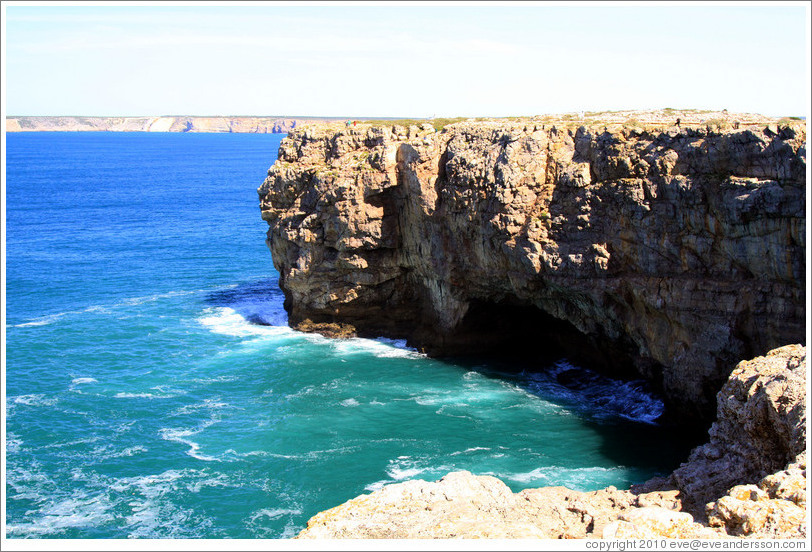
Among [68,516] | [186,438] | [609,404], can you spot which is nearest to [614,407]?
[609,404]

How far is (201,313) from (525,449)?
36.8 meters

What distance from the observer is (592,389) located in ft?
177

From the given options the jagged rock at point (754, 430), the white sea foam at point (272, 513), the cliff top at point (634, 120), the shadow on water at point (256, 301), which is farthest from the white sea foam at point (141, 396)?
the jagged rock at point (754, 430)

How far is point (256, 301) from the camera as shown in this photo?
7588 centimetres

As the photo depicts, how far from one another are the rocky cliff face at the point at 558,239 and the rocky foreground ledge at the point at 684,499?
11.1m

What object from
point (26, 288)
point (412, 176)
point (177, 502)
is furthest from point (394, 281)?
point (26, 288)

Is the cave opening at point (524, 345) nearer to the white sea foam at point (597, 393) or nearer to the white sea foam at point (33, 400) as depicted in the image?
the white sea foam at point (597, 393)

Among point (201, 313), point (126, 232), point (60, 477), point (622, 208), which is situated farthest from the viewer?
point (126, 232)

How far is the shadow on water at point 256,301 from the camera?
70562mm

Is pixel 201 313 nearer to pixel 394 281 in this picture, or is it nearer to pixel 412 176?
pixel 394 281

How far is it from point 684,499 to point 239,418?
28579mm

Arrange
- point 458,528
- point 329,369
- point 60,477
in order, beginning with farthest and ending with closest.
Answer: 1. point 329,369
2. point 60,477
3. point 458,528

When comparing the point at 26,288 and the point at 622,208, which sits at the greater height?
the point at 622,208

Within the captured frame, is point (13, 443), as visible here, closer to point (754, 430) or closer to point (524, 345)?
point (524, 345)
